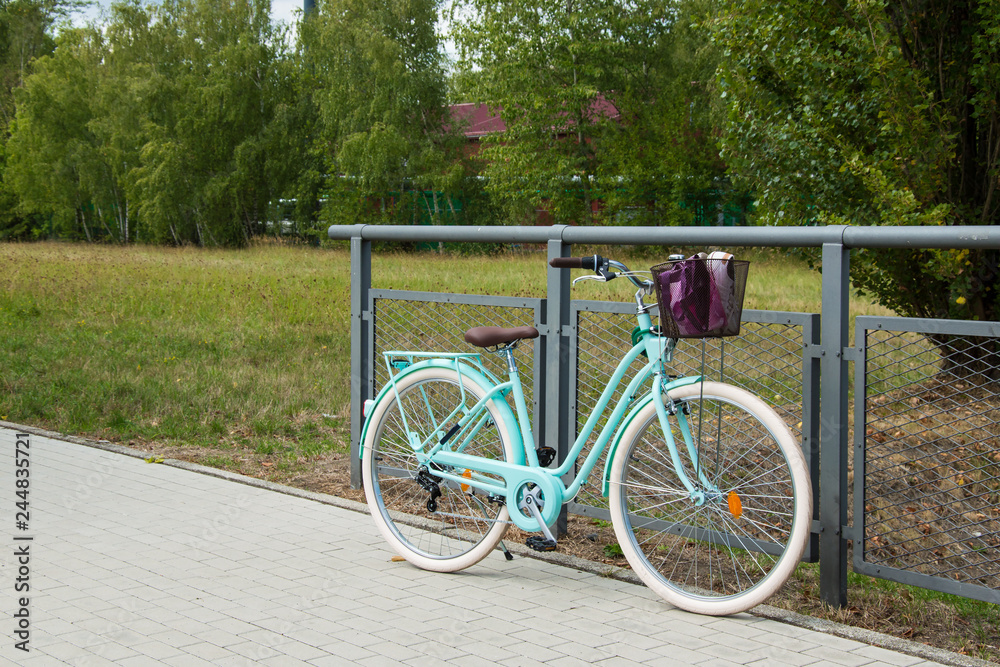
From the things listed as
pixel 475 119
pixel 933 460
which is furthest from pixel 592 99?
pixel 933 460

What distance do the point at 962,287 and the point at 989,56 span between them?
171 centimetres

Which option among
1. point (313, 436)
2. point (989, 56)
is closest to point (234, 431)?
point (313, 436)

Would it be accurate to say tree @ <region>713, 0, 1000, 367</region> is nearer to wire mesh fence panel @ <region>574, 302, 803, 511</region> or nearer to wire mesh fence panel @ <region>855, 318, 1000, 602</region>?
wire mesh fence panel @ <region>855, 318, 1000, 602</region>

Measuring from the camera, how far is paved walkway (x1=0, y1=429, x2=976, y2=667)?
3.57 m

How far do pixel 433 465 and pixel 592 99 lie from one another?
3442 cm

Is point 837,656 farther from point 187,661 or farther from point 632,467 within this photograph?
point 187,661

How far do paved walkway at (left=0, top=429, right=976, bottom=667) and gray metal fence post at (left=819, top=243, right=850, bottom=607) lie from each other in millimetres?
356

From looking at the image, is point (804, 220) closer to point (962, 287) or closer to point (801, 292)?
point (962, 287)

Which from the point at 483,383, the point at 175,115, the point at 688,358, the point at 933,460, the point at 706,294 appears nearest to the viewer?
the point at 706,294

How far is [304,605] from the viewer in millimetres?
4117

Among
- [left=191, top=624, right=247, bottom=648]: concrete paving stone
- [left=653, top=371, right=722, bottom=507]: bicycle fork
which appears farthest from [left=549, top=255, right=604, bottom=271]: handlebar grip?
[left=191, top=624, right=247, bottom=648]: concrete paving stone

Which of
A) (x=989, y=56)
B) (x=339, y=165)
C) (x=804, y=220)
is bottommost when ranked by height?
(x=804, y=220)

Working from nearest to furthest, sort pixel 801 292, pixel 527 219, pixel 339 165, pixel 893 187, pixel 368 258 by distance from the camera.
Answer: pixel 368 258 → pixel 893 187 → pixel 801 292 → pixel 527 219 → pixel 339 165

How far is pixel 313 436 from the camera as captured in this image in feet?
25.9
